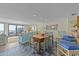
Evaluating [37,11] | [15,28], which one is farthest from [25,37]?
[37,11]

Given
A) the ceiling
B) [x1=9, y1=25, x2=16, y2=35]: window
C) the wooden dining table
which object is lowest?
the wooden dining table

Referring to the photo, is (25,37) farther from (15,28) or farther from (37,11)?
(37,11)

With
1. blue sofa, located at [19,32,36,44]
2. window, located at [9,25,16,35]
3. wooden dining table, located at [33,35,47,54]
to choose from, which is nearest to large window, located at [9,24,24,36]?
window, located at [9,25,16,35]

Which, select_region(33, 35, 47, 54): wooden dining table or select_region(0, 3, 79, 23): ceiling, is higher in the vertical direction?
select_region(0, 3, 79, 23): ceiling

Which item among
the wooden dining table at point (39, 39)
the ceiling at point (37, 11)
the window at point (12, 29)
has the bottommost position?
A: the wooden dining table at point (39, 39)

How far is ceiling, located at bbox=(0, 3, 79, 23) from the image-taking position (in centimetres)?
235

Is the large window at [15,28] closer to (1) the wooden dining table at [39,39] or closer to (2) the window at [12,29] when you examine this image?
(2) the window at [12,29]

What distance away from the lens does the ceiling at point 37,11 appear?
2.35m

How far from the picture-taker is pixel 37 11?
2441 mm

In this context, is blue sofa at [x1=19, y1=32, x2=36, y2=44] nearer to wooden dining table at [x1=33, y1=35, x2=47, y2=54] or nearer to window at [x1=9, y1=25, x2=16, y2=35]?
wooden dining table at [x1=33, y1=35, x2=47, y2=54]

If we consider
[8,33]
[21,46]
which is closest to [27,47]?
[21,46]

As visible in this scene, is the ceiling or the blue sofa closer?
the ceiling

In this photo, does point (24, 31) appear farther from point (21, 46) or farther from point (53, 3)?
point (53, 3)

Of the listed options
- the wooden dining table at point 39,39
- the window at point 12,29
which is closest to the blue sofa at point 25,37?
the wooden dining table at point 39,39
